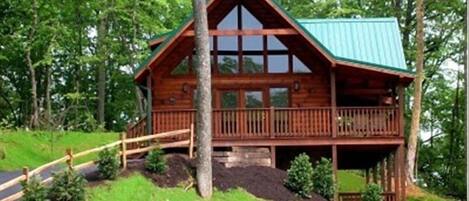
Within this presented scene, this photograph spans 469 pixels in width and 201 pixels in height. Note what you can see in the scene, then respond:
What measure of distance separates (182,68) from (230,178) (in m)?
5.94

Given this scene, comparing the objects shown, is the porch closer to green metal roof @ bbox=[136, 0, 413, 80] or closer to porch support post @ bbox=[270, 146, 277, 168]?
porch support post @ bbox=[270, 146, 277, 168]

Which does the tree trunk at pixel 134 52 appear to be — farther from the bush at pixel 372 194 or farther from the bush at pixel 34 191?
the bush at pixel 34 191

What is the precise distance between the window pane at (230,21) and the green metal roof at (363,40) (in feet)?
6.38

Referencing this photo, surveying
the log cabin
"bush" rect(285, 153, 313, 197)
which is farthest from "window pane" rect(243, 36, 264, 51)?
"bush" rect(285, 153, 313, 197)

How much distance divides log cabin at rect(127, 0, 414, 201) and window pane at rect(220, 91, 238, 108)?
A: 0.03 meters

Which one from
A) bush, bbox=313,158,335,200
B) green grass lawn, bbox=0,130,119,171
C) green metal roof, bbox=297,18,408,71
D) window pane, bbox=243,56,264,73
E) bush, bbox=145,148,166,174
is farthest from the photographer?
green grass lawn, bbox=0,130,119,171

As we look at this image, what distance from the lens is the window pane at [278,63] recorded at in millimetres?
23750

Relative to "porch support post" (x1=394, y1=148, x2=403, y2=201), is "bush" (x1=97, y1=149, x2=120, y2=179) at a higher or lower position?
higher

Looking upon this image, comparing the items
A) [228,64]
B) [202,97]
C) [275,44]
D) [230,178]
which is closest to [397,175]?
[275,44]

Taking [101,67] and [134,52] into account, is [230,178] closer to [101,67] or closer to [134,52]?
[134,52]

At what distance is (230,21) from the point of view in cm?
2366

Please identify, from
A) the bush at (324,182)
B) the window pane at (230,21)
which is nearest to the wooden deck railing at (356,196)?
the bush at (324,182)

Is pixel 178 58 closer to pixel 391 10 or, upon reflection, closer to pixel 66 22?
pixel 391 10

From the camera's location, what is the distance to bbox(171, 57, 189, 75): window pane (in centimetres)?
2380
